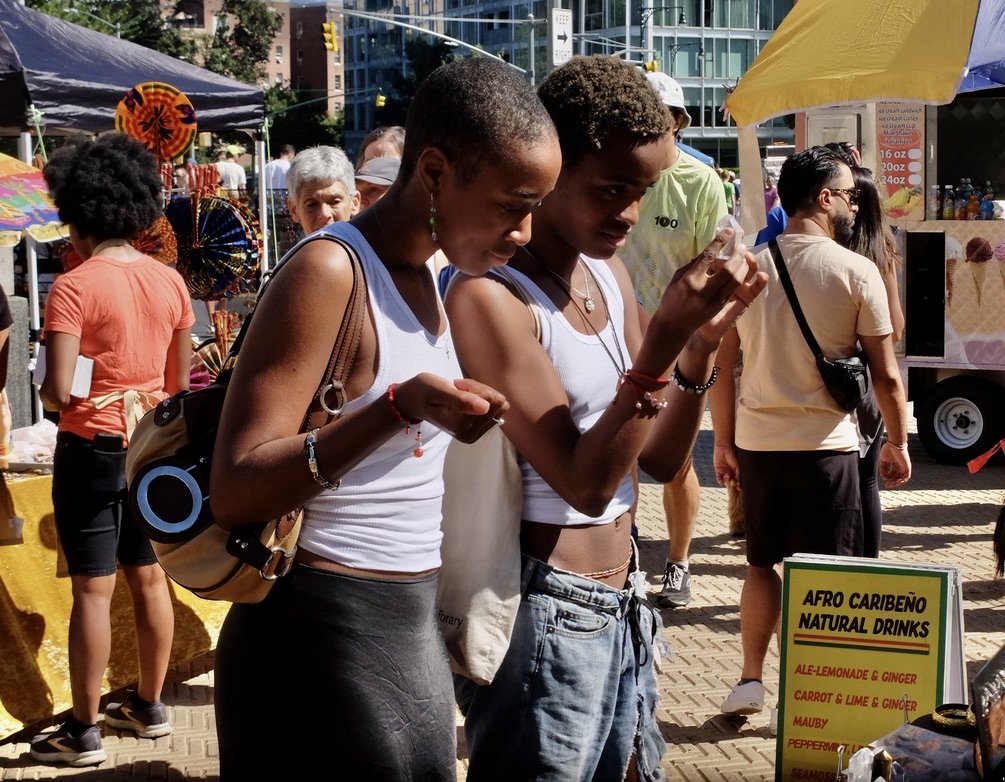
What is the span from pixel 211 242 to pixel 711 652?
3662 mm

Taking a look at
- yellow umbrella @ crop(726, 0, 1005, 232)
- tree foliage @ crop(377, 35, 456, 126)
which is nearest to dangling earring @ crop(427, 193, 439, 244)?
yellow umbrella @ crop(726, 0, 1005, 232)

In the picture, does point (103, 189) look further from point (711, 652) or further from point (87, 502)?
point (711, 652)

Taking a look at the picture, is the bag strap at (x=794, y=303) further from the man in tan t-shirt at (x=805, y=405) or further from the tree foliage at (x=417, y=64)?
the tree foliage at (x=417, y=64)

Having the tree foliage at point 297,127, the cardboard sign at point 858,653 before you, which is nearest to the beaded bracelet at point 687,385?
the cardboard sign at point 858,653

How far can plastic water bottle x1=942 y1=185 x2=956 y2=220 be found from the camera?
9.91m

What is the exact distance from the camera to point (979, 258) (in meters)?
9.51

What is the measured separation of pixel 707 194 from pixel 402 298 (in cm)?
410

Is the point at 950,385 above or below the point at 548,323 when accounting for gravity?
below

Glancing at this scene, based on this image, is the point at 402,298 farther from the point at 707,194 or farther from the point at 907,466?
the point at 707,194

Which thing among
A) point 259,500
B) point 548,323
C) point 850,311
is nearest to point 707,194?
point 850,311

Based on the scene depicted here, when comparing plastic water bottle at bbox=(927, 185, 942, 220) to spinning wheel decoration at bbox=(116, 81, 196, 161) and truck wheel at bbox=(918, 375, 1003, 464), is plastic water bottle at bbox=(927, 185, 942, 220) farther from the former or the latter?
spinning wheel decoration at bbox=(116, 81, 196, 161)

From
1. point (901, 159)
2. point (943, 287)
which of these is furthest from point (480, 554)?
point (901, 159)

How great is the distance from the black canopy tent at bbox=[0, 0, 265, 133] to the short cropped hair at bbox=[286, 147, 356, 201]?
154 inches

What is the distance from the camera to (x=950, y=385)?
985cm
